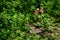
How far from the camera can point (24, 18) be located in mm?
5945

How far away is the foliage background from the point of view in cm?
540

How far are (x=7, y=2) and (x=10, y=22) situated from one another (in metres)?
1.11

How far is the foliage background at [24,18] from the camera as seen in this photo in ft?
17.7

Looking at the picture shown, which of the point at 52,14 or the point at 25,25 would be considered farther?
the point at 52,14

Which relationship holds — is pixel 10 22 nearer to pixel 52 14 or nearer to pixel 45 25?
pixel 45 25

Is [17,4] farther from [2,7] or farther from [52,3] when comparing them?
[52,3]

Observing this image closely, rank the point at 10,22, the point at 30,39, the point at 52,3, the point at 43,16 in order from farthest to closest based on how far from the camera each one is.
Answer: the point at 52,3 → the point at 43,16 → the point at 10,22 → the point at 30,39

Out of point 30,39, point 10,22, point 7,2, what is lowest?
point 30,39

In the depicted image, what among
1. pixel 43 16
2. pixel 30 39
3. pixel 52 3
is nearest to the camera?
pixel 30 39

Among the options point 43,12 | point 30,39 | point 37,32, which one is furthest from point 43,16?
point 30,39

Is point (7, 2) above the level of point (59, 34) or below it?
above

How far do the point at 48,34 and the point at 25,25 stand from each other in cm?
84

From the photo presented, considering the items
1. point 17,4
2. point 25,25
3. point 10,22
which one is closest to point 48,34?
point 25,25

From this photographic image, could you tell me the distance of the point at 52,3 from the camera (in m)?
6.64
